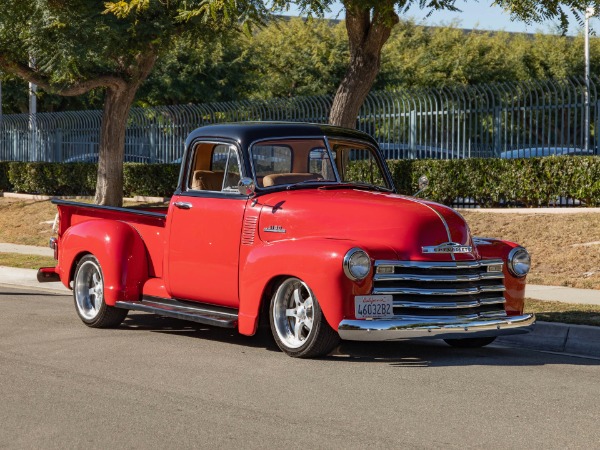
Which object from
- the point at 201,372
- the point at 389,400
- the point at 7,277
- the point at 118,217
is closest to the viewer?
the point at 389,400

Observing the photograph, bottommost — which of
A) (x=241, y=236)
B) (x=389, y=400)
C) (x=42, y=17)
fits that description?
(x=389, y=400)

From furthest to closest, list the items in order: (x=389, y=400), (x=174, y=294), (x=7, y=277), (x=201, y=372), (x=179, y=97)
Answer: (x=179, y=97)
(x=7, y=277)
(x=174, y=294)
(x=201, y=372)
(x=389, y=400)

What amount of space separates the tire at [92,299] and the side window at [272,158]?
2062mm

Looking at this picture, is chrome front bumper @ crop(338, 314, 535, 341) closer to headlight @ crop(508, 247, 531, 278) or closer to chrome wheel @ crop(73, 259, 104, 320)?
headlight @ crop(508, 247, 531, 278)

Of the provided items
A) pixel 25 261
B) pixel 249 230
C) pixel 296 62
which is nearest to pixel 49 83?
pixel 25 261

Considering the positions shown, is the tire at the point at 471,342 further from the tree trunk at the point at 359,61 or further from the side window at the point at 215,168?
the tree trunk at the point at 359,61

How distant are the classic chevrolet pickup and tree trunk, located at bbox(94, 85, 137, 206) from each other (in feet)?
51.0

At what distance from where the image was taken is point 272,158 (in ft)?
33.5

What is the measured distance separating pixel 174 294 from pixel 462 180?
11443 millimetres

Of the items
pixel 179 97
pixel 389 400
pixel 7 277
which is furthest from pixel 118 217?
pixel 179 97

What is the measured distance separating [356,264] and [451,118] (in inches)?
570

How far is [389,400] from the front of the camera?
758 cm

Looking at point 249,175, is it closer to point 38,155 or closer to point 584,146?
point 584,146

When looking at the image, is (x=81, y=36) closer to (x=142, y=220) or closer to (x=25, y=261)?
(x=25, y=261)
